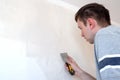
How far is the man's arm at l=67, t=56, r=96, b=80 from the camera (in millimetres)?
1399

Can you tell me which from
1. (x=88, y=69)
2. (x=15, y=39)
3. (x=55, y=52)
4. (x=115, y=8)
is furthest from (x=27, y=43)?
(x=115, y=8)

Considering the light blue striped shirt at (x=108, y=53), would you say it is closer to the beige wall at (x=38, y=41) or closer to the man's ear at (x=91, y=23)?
the man's ear at (x=91, y=23)

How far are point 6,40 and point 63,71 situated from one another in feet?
1.44

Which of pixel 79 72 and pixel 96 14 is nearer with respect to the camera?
pixel 96 14

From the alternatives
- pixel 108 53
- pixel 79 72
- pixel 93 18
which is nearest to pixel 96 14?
pixel 93 18

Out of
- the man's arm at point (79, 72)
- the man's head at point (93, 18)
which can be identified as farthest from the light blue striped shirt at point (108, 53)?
the man's arm at point (79, 72)

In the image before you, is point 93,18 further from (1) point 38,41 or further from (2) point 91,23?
(1) point 38,41

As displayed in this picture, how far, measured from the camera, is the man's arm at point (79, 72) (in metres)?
1.40

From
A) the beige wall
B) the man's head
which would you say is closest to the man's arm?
the beige wall

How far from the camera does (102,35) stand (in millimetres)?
1000

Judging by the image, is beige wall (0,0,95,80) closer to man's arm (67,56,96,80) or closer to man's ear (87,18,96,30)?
man's arm (67,56,96,80)

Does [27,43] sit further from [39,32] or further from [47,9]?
[47,9]

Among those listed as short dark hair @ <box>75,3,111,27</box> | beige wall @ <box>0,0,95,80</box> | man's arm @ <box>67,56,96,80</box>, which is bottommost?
man's arm @ <box>67,56,96,80</box>

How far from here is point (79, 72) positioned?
1424 millimetres
